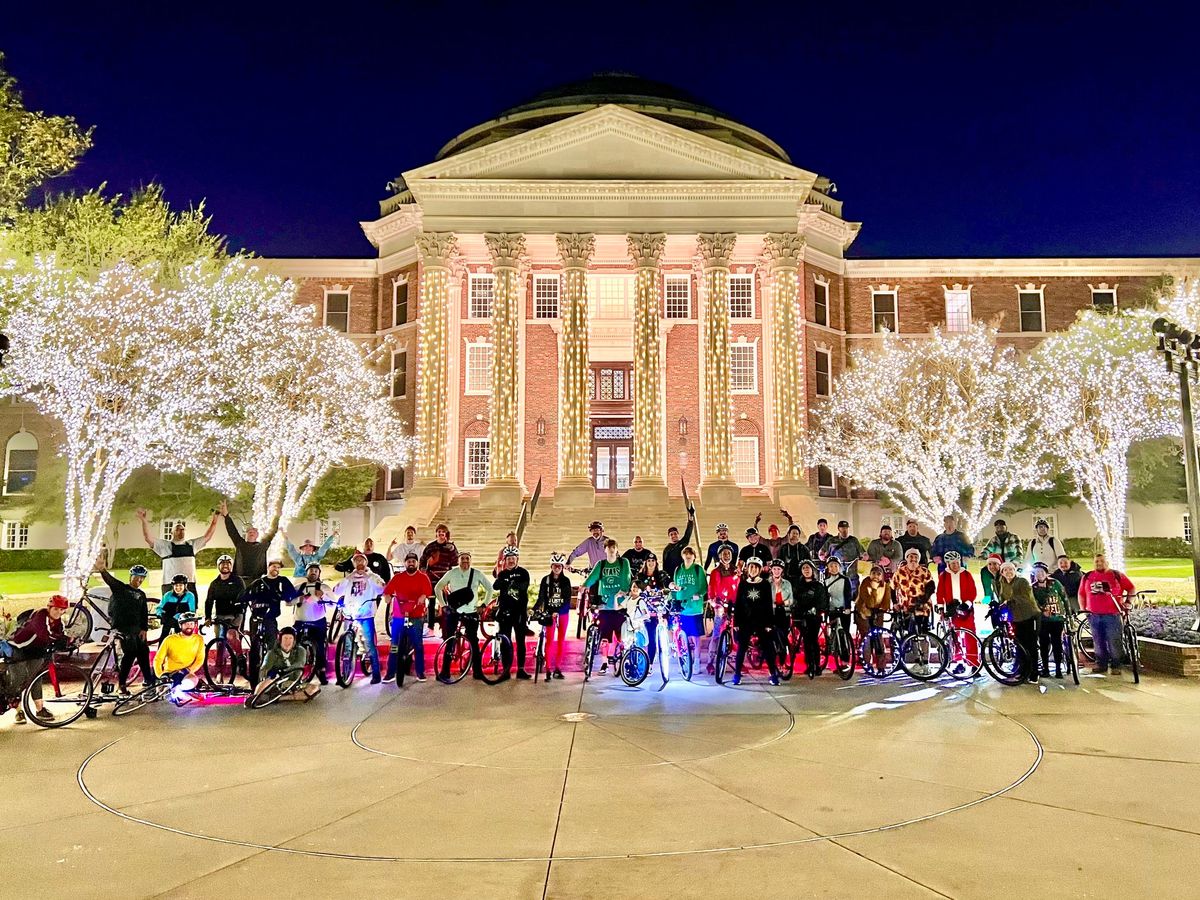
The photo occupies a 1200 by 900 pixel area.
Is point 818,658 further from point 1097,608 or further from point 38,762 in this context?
point 38,762

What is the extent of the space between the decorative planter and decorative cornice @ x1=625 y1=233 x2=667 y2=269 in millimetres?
24032

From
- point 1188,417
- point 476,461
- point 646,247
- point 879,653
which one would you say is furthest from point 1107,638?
point 476,461

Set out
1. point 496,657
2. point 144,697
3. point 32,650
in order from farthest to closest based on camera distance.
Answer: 1. point 496,657
2. point 144,697
3. point 32,650

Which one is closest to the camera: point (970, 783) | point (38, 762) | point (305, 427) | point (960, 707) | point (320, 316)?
point (970, 783)

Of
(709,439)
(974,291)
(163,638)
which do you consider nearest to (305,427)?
(709,439)

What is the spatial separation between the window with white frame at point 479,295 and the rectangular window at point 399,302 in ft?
14.8

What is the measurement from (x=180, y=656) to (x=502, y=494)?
20977mm

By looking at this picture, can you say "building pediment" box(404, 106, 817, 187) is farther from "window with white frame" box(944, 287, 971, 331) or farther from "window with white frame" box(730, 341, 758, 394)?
"window with white frame" box(944, 287, 971, 331)

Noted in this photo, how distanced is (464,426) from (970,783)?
33.2 metres

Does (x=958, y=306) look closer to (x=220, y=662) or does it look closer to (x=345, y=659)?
(x=345, y=659)

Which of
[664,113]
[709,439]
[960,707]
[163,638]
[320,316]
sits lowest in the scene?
[960,707]

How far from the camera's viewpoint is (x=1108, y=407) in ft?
93.8

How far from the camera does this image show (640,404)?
33125 millimetres

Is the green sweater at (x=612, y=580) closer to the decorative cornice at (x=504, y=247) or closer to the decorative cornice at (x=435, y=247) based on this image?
the decorative cornice at (x=504, y=247)
